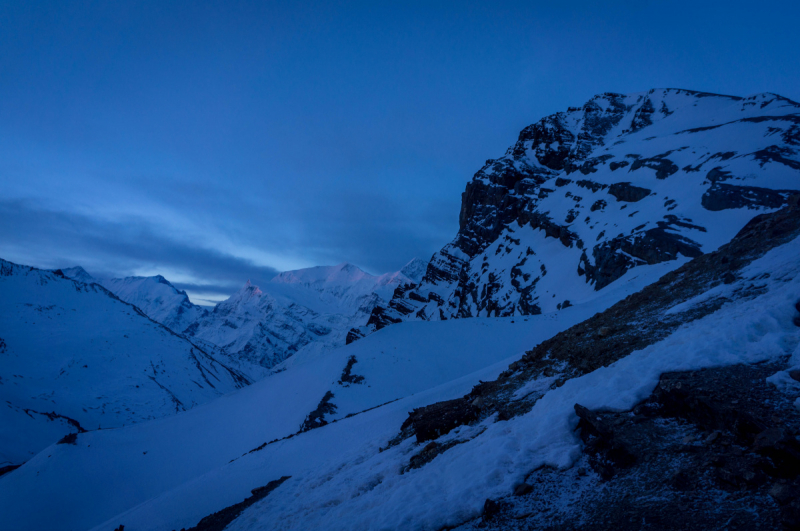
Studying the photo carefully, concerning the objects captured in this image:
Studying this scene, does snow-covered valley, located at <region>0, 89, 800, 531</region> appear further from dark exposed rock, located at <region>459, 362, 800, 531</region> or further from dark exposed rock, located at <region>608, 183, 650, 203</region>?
dark exposed rock, located at <region>608, 183, 650, 203</region>

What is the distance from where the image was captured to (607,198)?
5300 cm

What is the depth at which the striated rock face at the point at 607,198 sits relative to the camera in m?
35.5

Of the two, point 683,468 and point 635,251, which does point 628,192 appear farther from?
point 683,468

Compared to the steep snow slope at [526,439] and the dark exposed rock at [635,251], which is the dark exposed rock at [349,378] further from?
the dark exposed rock at [635,251]

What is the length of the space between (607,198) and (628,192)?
13.3 feet

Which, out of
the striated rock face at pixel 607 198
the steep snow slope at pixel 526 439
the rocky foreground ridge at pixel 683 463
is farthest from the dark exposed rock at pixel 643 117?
the rocky foreground ridge at pixel 683 463

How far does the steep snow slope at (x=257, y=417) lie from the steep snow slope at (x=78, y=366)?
1337 inches

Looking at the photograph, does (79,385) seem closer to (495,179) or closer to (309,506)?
Result: (309,506)

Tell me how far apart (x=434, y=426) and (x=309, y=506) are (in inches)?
131

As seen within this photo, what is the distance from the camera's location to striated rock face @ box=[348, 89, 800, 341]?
35.5m

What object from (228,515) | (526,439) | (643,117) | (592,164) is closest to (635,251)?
(592,164)

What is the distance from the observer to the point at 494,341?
81.9 feet

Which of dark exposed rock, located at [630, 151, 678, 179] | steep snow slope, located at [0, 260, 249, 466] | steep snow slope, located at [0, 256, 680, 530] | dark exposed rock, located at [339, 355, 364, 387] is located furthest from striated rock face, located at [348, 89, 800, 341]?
steep snow slope, located at [0, 260, 249, 466]

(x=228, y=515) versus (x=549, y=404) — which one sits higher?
(x=549, y=404)
